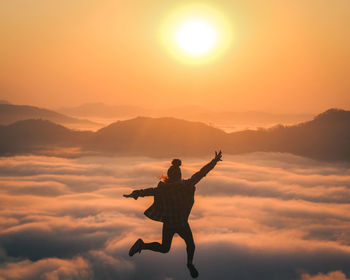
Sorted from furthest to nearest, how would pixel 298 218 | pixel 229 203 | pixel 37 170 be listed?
1. pixel 37 170
2. pixel 229 203
3. pixel 298 218

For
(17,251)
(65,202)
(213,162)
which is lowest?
(17,251)

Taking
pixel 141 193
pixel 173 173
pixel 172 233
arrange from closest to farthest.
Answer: pixel 141 193 < pixel 173 173 < pixel 172 233

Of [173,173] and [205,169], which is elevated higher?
[205,169]

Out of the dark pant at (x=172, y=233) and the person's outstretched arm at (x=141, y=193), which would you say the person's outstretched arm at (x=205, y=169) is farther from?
the dark pant at (x=172, y=233)

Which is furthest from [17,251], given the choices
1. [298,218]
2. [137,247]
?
[137,247]

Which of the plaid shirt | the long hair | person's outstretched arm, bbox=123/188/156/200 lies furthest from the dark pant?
the long hair

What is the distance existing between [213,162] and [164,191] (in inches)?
48.6

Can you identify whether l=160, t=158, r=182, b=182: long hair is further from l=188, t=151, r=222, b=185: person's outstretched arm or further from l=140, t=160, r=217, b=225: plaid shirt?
l=188, t=151, r=222, b=185: person's outstretched arm

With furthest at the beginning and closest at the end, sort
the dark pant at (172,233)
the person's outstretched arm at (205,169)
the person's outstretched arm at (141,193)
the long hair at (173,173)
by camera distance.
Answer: the dark pant at (172,233)
the long hair at (173,173)
the person's outstretched arm at (205,169)
the person's outstretched arm at (141,193)

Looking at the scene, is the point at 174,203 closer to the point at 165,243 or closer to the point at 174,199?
the point at 174,199

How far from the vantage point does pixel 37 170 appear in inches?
7436

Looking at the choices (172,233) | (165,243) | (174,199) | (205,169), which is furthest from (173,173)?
(165,243)

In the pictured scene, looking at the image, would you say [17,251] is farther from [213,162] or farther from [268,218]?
[213,162]

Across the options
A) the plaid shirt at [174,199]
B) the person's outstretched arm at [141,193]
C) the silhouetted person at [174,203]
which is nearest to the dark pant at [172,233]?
the silhouetted person at [174,203]
